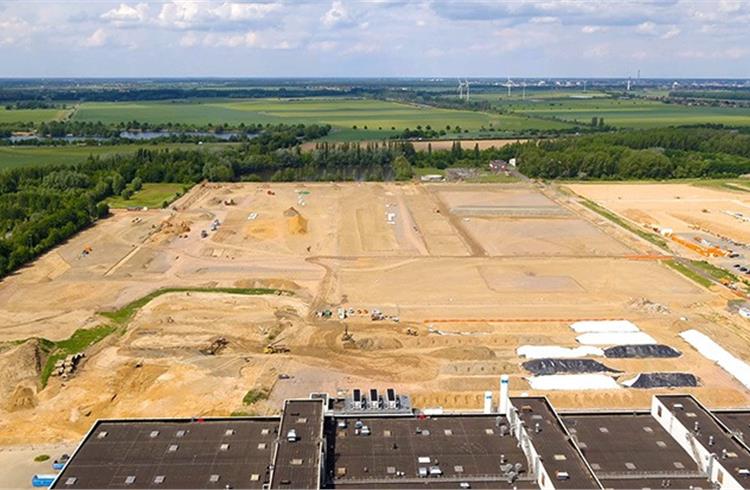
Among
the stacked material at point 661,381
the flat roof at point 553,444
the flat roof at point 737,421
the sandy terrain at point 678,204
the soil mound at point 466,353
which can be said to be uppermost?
the flat roof at point 553,444

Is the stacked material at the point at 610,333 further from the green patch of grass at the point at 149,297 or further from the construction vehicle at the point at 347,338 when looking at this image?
the green patch of grass at the point at 149,297

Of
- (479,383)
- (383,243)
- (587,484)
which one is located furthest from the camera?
(383,243)

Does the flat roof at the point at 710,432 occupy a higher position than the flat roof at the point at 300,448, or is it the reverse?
the flat roof at the point at 300,448

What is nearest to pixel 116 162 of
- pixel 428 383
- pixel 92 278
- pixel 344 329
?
pixel 92 278

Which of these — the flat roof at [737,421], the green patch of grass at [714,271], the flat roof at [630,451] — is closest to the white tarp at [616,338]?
the flat roof at [737,421]

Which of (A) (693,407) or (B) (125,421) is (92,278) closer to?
(B) (125,421)

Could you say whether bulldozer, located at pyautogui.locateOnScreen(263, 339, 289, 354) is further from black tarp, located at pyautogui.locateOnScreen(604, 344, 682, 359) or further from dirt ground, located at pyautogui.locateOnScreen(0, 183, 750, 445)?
black tarp, located at pyautogui.locateOnScreen(604, 344, 682, 359)
